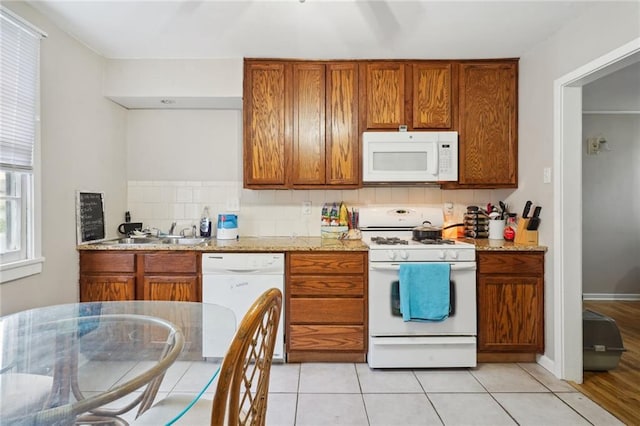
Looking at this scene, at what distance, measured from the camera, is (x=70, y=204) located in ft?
8.27

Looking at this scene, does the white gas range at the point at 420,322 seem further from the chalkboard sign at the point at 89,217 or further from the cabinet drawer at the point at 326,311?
the chalkboard sign at the point at 89,217

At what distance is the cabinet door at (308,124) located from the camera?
2.92 meters

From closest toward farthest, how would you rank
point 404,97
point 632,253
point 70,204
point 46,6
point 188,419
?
point 188,419, point 46,6, point 70,204, point 404,97, point 632,253

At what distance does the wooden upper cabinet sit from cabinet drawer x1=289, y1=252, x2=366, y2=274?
658 mm

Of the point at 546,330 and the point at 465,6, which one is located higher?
the point at 465,6

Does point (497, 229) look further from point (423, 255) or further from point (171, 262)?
point (171, 262)

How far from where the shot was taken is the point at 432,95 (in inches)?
115

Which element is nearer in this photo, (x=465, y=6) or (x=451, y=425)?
(x=451, y=425)

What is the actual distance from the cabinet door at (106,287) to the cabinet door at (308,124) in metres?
1.46

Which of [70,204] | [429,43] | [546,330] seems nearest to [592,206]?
[546,330]

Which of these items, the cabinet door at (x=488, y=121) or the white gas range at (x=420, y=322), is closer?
the white gas range at (x=420, y=322)

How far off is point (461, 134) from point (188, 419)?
8.94ft

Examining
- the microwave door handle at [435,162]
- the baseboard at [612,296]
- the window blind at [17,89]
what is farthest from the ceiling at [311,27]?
the baseboard at [612,296]

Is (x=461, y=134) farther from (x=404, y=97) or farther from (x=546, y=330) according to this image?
(x=546, y=330)
